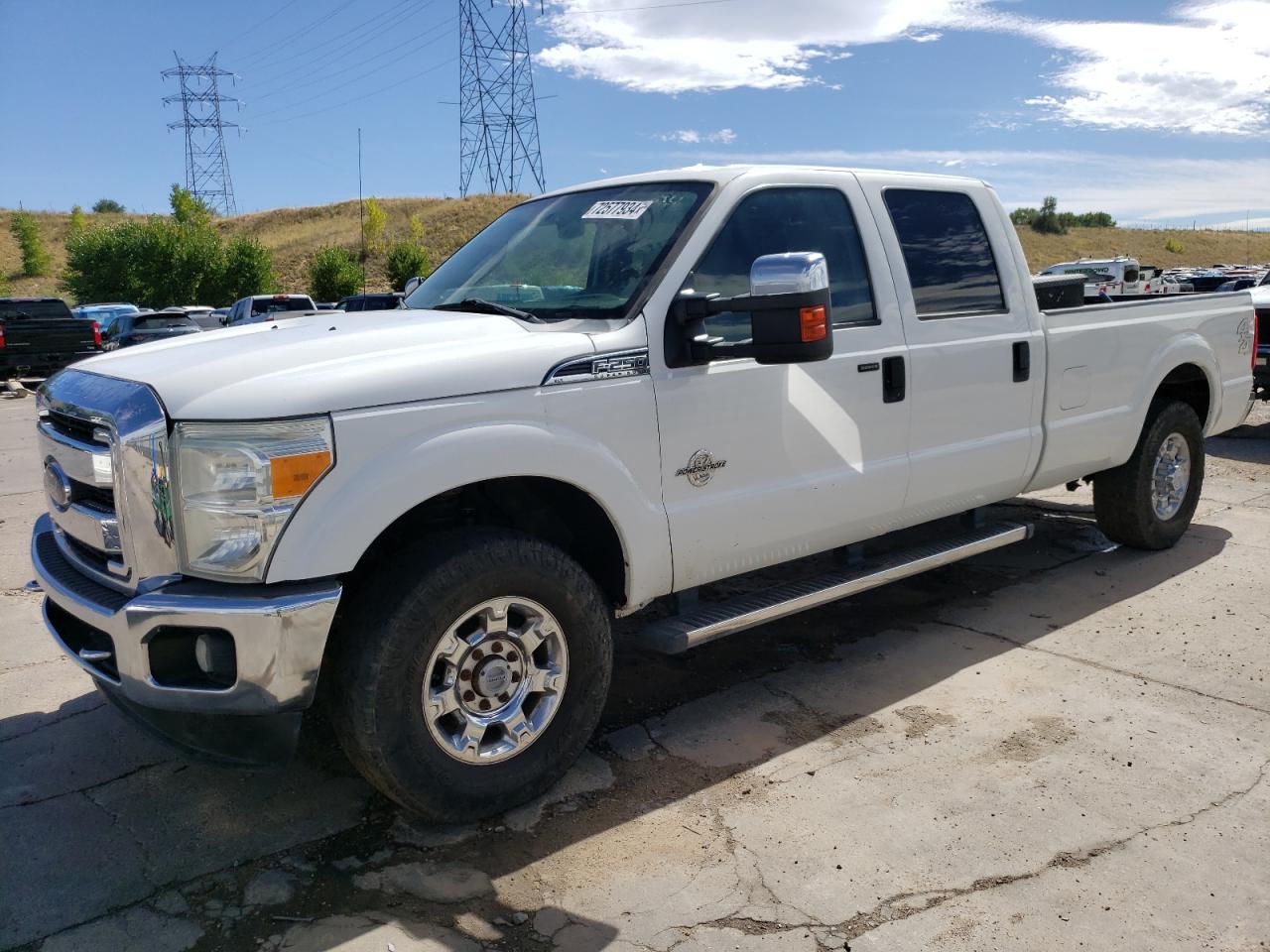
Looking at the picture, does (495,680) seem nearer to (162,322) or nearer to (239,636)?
(239,636)

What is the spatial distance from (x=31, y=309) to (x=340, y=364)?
20650 millimetres

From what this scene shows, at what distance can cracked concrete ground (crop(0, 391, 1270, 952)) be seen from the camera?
2.78 metres

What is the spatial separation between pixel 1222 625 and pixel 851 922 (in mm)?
3210

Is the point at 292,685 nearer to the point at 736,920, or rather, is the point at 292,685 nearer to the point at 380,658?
the point at 380,658

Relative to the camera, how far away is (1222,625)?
502 centimetres

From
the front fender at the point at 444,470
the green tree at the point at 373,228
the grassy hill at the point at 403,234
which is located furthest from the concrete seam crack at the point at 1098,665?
the green tree at the point at 373,228

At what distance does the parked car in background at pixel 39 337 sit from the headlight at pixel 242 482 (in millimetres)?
18462

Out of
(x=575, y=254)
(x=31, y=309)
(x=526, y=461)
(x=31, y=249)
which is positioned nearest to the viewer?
(x=526, y=461)

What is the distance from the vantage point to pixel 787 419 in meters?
3.85

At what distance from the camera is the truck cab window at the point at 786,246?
3.74 meters

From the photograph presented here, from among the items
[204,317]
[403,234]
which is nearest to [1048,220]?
[403,234]

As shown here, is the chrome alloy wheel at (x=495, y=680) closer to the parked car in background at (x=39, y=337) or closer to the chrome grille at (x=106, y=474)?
the chrome grille at (x=106, y=474)

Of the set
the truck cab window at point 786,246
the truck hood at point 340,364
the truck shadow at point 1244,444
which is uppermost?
the truck cab window at point 786,246

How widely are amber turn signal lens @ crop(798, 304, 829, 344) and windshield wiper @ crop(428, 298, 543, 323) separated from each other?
937mm
